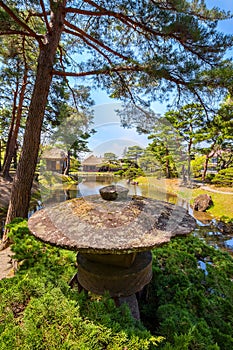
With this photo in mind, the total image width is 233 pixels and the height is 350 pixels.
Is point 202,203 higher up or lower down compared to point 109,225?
lower down

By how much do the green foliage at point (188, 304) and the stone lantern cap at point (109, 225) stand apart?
0.63 metres

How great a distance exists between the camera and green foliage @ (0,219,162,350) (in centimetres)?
110

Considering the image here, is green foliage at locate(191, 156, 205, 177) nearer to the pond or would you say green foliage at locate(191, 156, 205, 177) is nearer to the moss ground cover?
the moss ground cover

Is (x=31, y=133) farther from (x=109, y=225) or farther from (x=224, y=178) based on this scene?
(x=224, y=178)

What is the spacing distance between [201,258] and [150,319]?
193 cm

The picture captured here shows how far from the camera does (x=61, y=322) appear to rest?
1221 millimetres

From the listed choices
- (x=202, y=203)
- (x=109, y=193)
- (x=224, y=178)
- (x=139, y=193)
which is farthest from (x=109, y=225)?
(x=224, y=178)

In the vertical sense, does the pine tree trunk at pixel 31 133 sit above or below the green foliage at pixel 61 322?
above

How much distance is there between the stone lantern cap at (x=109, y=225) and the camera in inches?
51.2

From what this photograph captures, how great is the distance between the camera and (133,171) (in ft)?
13.3

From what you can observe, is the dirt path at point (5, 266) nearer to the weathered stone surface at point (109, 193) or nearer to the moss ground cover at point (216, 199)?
the weathered stone surface at point (109, 193)

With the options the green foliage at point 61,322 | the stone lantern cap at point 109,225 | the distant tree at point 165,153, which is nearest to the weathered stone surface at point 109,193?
the stone lantern cap at point 109,225

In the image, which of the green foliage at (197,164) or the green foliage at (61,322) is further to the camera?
the green foliage at (197,164)

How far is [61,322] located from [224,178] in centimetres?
1363
